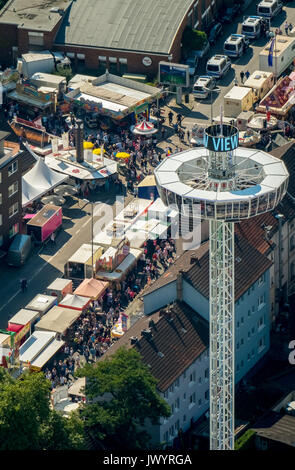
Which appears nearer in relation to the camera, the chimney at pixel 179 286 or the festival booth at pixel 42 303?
the chimney at pixel 179 286

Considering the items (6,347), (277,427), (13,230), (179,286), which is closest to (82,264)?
(13,230)

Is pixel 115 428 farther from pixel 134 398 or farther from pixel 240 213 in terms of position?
pixel 240 213

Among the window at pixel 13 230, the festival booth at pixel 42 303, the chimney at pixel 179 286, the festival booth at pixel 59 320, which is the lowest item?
the festival booth at pixel 59 320

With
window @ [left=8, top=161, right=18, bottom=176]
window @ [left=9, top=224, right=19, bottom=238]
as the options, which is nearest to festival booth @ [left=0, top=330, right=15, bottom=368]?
window @ [left=9, top=224, right=19, bottom=238]

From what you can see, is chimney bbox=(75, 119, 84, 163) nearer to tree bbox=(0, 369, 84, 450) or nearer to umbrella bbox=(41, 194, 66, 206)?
umbrella bbox=(41, 194, 66, 206)

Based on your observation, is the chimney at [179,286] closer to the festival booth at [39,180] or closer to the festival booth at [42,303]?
the festival booth at [42,303]

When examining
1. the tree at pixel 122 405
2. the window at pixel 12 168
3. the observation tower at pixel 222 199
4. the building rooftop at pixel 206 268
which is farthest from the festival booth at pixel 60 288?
the observation tower at pixel 222 199
